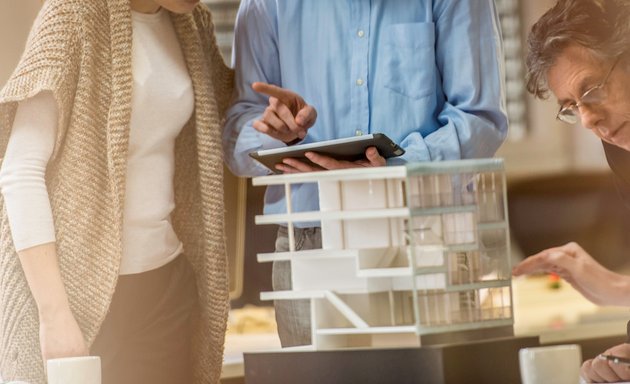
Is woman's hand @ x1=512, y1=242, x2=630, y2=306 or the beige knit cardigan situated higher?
the beige knit cardigan

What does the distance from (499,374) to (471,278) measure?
13 centimetres

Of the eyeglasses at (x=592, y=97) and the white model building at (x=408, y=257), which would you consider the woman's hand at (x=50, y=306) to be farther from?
the eyeglasses at (x=592, y=97)

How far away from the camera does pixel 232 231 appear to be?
2730 mm

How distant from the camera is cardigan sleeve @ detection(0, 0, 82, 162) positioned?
5.22ft

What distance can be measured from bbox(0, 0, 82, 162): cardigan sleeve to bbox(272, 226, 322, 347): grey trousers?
0.52 meters

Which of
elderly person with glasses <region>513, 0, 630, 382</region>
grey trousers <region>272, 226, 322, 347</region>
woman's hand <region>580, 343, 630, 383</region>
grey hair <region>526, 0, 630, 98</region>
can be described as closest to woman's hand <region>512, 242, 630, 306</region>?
elderly person with glasses <region>513, 0, 630, 382</region>

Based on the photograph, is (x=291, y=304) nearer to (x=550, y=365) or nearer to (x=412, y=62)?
(x=412, y=62)

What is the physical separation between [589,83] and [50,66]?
2.99 ft

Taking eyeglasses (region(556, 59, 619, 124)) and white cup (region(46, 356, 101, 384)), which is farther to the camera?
eyeglasses (region(556, 59, 619, 124))

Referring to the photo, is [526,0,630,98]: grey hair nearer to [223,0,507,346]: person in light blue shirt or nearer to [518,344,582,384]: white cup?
[223,0,507,346]: person in light blue shirt

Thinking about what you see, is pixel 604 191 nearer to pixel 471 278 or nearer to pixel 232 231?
pixel 232 231

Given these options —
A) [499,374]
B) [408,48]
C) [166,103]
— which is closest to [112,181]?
[166,103]

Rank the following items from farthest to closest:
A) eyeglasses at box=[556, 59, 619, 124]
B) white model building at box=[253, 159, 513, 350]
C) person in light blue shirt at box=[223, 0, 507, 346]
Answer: person in light blue shirt at box=[223, 0, 507, 346], eyeglasses at box=[556, 59, 619, 124], white model building at box=[253, 159, 513, 350]

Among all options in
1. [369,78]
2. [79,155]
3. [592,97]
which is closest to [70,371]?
[79,155]
